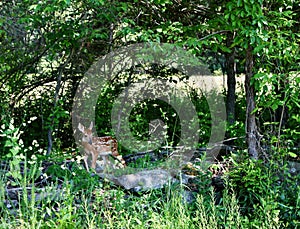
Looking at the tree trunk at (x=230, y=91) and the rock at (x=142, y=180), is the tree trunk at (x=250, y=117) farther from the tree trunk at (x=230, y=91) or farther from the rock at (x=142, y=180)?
the tree trunk at (x=230, y=91)

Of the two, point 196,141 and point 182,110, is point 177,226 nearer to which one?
point 196,141

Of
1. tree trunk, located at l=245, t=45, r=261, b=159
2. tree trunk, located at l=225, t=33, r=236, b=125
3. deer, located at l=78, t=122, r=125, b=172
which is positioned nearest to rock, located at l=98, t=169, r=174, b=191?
deer, located at l=78, t=122, r=125, b=172

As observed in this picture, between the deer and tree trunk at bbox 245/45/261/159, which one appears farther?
the deer

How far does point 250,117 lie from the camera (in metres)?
3.78

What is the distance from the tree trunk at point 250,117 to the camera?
3.69 meters

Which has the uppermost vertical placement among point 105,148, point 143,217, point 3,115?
point 3,115

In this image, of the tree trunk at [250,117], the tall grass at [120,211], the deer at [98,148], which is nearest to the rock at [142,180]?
the tall grass at [120,211]

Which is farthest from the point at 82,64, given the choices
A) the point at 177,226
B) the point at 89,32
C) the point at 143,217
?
the point at 177,226

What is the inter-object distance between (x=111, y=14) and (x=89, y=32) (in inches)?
13.5

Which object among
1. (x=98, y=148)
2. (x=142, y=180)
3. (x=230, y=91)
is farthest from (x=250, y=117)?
(x=230, y=91)

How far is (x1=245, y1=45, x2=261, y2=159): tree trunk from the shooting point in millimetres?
3688

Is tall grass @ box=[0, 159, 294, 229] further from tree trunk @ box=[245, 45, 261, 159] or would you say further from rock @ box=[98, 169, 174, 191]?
tree trunk @ box=[245, 45, 261, 159]

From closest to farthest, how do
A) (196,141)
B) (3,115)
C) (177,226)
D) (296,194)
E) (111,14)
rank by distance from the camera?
(177,226) → (296,194) → (111,14) → (3,115) → (196,141)

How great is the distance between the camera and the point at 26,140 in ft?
17.3
